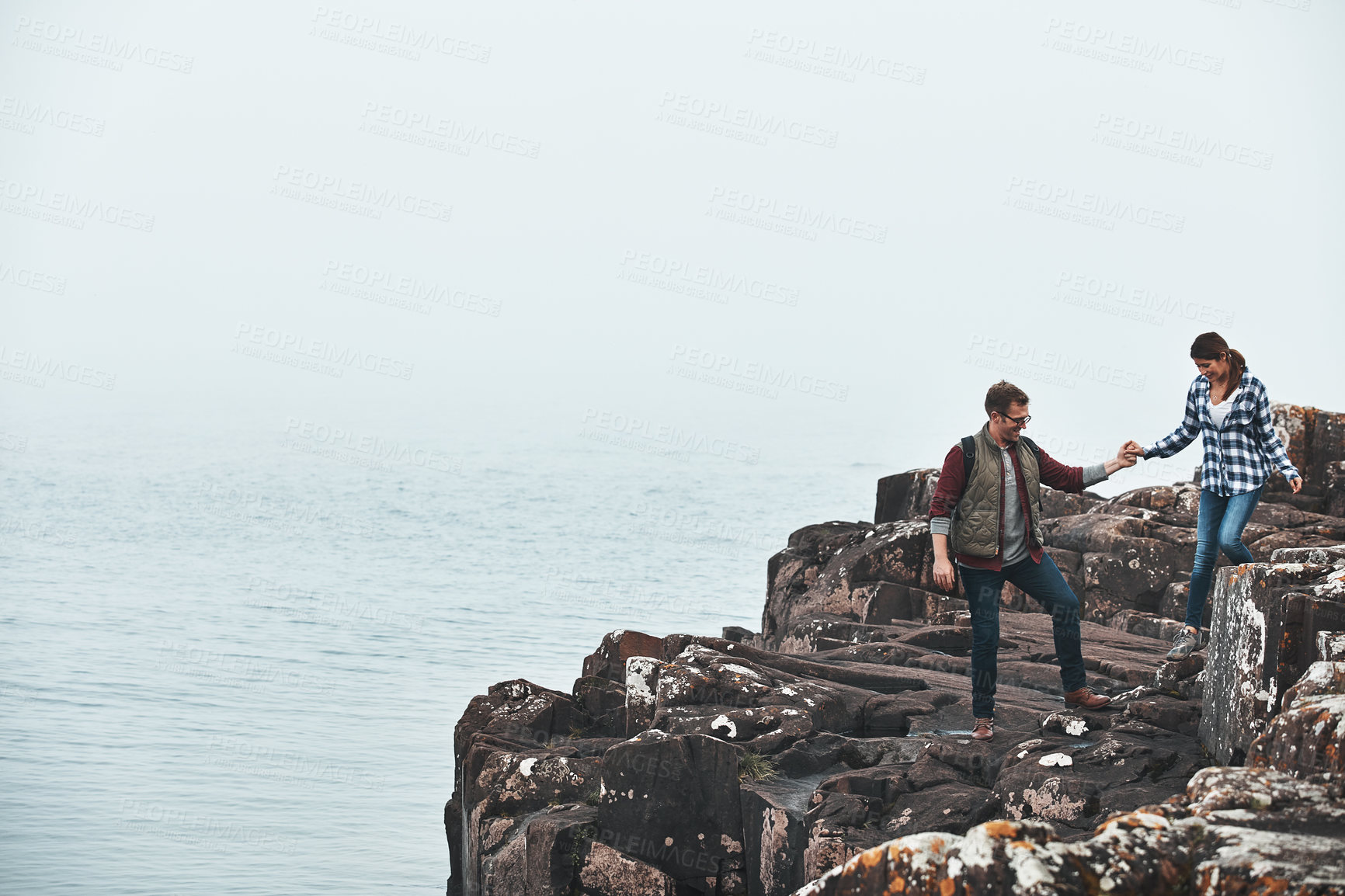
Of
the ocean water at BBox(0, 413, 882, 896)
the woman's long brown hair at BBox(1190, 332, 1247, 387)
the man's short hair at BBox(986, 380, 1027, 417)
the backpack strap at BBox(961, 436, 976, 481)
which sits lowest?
the ocean water at BBox(0, 413, 882, 896)

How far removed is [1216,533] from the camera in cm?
929

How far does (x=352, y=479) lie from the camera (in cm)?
14162

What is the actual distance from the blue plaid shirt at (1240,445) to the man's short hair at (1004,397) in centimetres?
166

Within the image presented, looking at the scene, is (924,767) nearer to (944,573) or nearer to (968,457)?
(944,573)

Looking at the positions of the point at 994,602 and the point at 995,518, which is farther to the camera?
the point at 994,602

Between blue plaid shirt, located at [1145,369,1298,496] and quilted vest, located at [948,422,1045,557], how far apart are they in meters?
1.68

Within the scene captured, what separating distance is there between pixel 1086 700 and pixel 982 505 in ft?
7.03

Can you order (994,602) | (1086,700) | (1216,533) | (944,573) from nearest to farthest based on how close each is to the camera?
(944,573) → (994,602) → (1086,700) → (1216,533)

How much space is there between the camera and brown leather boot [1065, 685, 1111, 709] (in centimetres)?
894

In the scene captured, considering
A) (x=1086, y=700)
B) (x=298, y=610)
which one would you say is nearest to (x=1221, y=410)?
(x=1086, y=700)

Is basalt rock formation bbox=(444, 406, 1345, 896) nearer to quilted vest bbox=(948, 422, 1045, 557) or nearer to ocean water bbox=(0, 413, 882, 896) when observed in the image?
quilted vest bbox=(948, 422, 1045, 557)

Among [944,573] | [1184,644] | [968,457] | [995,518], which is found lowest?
[1184,644]

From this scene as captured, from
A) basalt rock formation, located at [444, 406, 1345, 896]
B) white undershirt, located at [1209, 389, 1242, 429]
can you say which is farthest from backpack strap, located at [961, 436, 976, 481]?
white undershirt, located at [1209, 389, 1242, 429]

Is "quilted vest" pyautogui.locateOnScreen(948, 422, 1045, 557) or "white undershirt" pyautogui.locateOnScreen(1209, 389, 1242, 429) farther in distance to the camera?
"white undershirt" pyautogui.locateOnScreen(1209, 389, 1242, 429)
